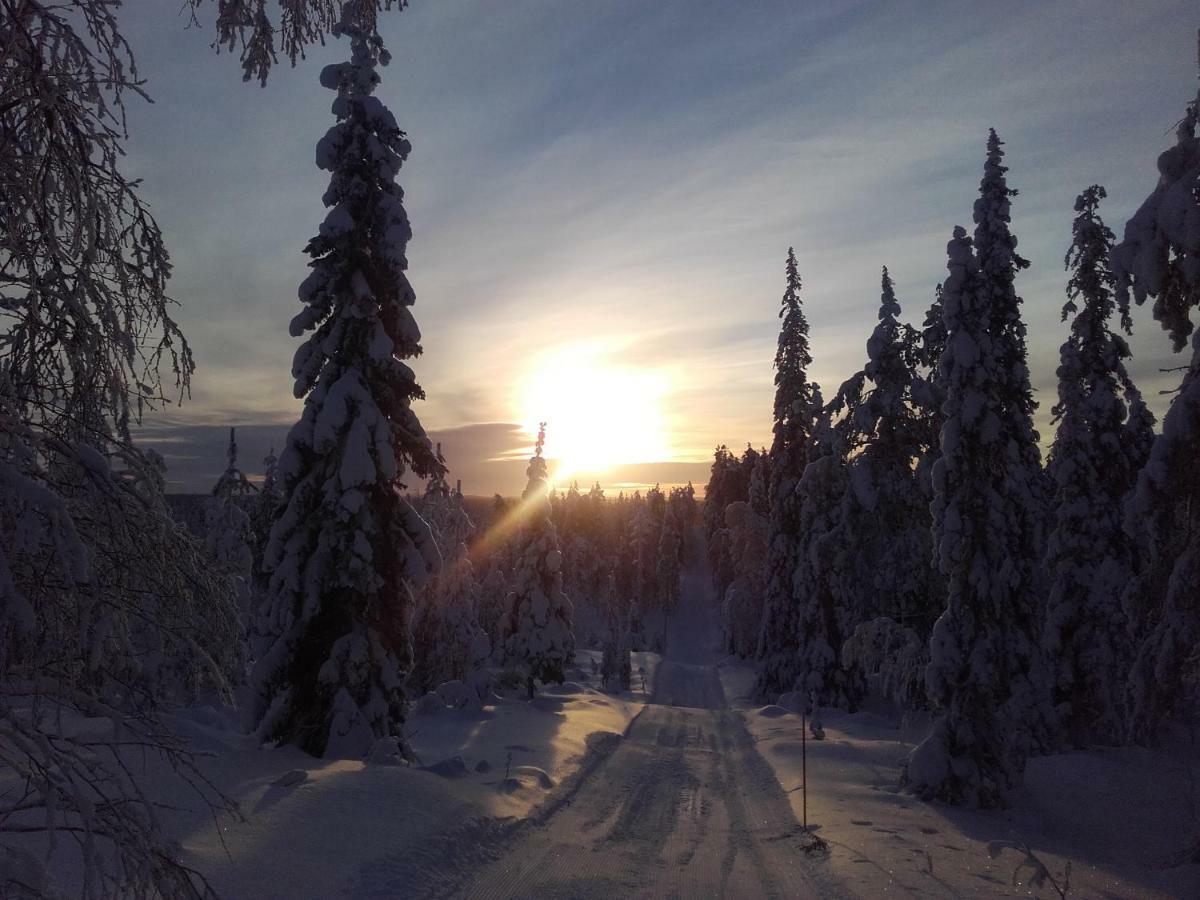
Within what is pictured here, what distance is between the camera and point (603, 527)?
123m

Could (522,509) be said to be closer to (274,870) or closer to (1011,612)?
(1011,612)

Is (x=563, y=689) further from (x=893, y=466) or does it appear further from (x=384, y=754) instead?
(x=384, y=754)

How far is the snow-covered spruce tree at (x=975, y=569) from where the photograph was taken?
1681 cm

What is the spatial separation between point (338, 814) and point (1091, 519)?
23.0 metres

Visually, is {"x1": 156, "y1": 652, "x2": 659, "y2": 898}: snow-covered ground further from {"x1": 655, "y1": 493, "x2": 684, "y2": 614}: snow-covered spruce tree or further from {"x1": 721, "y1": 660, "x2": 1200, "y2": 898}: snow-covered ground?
{"x1": 655, "y1": 493, "x2": 684, "y2": 614}: snow-covered spruce tree

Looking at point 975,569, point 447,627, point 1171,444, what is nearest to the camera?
point 1171,444

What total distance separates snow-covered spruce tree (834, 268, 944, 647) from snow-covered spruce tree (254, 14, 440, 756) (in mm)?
17782

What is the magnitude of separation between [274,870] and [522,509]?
28.7 meters

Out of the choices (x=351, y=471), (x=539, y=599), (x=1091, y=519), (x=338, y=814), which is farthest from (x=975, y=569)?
(x=539, y=599)

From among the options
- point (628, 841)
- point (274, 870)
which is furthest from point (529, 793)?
point (274, 870)

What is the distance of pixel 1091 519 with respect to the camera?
78.7 feet

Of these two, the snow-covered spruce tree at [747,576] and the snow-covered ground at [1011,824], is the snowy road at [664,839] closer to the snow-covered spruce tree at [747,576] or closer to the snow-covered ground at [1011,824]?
the snow-covered ground at [1011,824]

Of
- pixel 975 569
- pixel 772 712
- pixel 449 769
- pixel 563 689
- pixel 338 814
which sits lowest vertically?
pixel 563 689

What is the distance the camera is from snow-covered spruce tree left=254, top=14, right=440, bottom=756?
15242 millimetres
